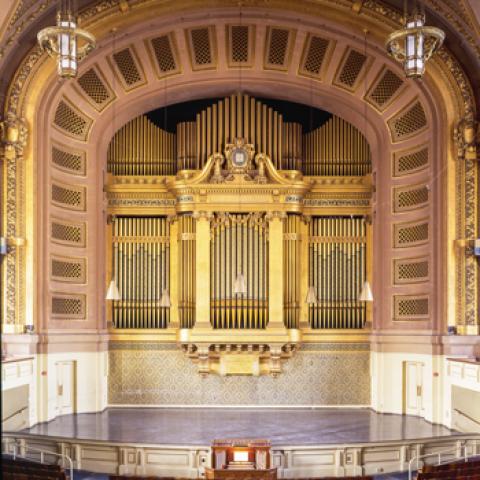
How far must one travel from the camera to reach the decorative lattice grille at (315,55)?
12.7m

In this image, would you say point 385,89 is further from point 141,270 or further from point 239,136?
point 141,270

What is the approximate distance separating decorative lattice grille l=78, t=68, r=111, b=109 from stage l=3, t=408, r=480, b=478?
608 cm

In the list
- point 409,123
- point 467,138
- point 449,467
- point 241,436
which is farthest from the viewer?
point 409,123

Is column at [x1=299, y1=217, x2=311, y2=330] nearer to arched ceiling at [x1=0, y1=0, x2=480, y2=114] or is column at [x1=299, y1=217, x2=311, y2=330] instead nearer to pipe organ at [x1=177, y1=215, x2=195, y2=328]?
pipe organ at [x1=177, y1=215, x2=195, y2=328]

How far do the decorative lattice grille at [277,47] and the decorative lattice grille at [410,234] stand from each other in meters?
3.94

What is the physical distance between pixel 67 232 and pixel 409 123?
6888mm

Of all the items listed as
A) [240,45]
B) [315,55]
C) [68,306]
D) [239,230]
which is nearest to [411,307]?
[239,230]

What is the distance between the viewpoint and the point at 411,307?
42.8 feet

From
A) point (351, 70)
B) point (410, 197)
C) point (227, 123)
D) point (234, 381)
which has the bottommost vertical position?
point (234, 381)

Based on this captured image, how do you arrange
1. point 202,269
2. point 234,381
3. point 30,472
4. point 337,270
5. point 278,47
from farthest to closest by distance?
1. point 337,270
2. point 234,381
3. point 202,269
4. point 278,47
5. point 30,472

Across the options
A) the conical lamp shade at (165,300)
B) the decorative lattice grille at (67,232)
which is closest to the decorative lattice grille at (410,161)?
the conical lamp shade at (165,300)

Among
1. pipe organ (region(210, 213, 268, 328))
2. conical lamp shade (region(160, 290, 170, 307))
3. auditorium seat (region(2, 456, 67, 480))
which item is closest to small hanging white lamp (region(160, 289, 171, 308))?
conical lamp shade (region(160, 290, 170, 307))

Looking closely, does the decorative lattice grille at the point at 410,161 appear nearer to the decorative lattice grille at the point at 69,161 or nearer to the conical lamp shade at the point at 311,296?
the conical lamp shade at the point at 311,296

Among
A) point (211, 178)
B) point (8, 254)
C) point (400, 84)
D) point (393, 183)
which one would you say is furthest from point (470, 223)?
point (8, 254)
